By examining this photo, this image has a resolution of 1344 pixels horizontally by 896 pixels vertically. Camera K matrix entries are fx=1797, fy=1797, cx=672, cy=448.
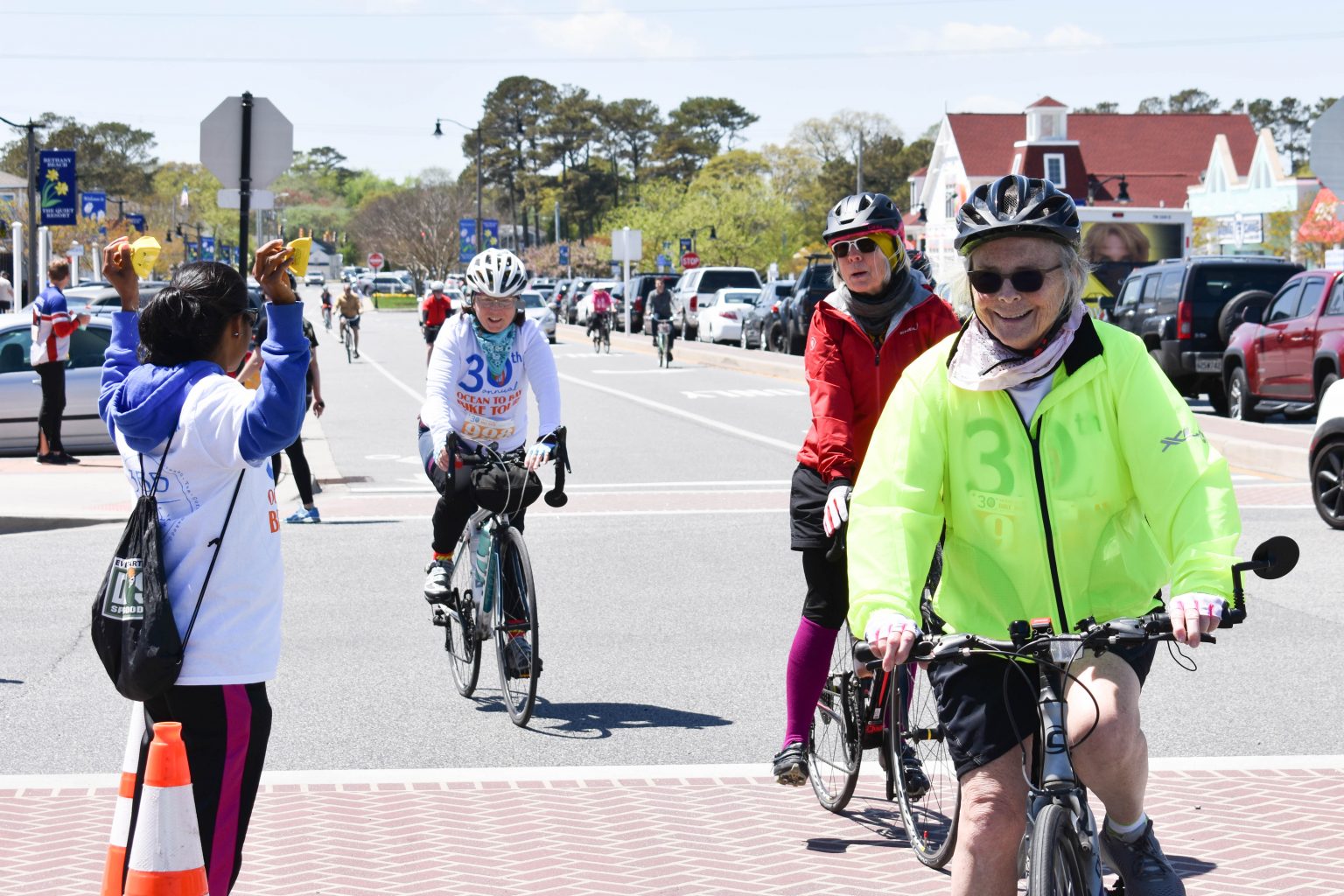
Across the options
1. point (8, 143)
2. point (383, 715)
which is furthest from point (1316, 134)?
point (8, 143)

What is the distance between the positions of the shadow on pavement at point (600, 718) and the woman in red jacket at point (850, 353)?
64.5 inches

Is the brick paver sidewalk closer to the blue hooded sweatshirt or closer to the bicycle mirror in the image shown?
the blue hooded sweatshirt

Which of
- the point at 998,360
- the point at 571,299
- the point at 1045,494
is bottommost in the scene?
the point at 571,299

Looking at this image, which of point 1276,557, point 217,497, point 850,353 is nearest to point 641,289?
point 850,353

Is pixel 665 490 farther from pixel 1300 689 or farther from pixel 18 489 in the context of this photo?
pixel 1300 689

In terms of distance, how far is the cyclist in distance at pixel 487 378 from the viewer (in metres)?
7.32

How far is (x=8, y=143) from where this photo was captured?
297 ft

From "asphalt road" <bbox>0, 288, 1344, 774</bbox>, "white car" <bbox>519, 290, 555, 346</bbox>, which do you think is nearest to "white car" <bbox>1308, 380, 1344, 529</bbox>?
"asphalt road" <bbox>0, 288, 1344, 774</bbox>

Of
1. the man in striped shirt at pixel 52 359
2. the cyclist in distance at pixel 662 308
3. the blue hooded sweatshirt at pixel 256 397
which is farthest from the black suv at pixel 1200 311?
the blue hooded sweatshirt at pixel 256 397

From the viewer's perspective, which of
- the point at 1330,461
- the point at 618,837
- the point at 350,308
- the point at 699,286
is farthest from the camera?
the point at 699,286

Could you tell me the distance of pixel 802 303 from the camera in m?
37.7

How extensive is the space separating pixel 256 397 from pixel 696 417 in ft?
65.6

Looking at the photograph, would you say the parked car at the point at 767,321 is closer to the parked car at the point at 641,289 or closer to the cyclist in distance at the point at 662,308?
the cyclist in distance at the point at 662,308

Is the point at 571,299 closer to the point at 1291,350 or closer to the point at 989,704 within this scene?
the point at 1291,350
